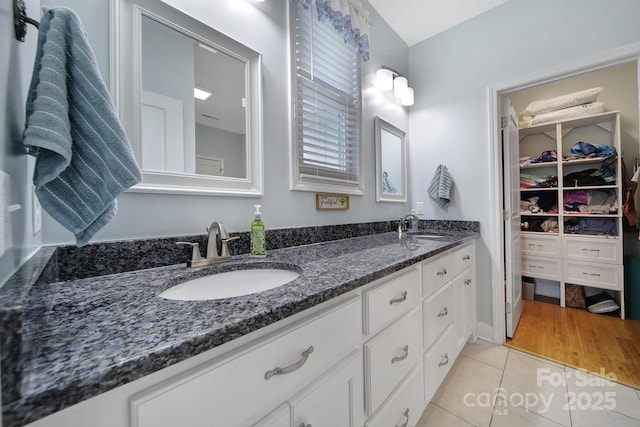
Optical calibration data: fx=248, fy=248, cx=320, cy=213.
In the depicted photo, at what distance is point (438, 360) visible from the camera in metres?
1.26

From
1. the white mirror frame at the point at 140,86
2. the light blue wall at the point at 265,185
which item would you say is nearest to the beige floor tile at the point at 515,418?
the light blue wall at the point at 265,185

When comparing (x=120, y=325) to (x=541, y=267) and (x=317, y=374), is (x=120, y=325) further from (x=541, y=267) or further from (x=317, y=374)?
(x=541, y=267)

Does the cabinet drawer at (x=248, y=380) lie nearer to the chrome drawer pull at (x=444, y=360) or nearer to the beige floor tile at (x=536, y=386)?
the chrome drawer pull at (x=444, y=360)

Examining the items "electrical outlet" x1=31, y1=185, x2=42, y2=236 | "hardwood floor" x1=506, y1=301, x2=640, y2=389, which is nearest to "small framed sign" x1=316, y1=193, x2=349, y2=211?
"electrical outlet" x1=31, y1=185, x2=42, y2=236

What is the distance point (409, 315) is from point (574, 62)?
2009 millimetres

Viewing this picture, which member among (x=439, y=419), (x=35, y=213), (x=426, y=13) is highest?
(x=426, y=13)

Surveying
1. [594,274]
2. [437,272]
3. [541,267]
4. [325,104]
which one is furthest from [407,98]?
[594,274]

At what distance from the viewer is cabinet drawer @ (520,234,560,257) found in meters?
2.64

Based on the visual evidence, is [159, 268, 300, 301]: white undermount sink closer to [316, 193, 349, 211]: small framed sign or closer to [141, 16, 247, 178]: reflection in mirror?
[141, 16, 247, 178]: reflection in mirror

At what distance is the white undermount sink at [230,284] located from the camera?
756mm

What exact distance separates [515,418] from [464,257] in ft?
2.79

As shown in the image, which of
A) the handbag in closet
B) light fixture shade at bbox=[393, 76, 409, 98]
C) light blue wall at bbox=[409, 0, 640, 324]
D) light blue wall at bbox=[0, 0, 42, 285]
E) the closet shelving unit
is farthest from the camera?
the closet shelving unit

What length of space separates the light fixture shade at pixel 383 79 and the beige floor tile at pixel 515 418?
7.06 ft

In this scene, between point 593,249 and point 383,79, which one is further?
point 593,249
